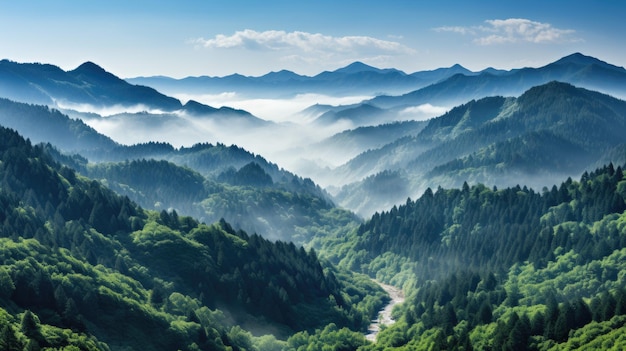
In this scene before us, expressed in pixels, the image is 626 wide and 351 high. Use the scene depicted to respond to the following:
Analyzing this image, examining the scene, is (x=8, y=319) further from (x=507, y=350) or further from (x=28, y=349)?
(x=507, y=350)

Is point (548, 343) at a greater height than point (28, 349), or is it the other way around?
point (548, 343)

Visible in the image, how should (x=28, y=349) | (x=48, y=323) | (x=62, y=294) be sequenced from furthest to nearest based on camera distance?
(x=62, y=294) → (x=48, y=323) → (x=28, y=349)

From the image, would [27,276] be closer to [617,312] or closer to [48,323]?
[48,323]

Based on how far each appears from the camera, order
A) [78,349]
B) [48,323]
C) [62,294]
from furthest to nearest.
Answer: [62,294]
[48,323]
[78,349]

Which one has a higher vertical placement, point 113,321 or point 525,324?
point 525,324

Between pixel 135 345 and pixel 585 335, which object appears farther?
pixel 135 345

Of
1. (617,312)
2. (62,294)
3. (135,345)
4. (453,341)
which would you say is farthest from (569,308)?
(62,294)

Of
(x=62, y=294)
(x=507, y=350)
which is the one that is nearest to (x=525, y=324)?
(x=507, y=350)

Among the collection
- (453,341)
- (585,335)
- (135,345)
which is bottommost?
(135,345)

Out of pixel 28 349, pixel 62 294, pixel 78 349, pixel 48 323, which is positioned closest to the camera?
pixel 28 349
